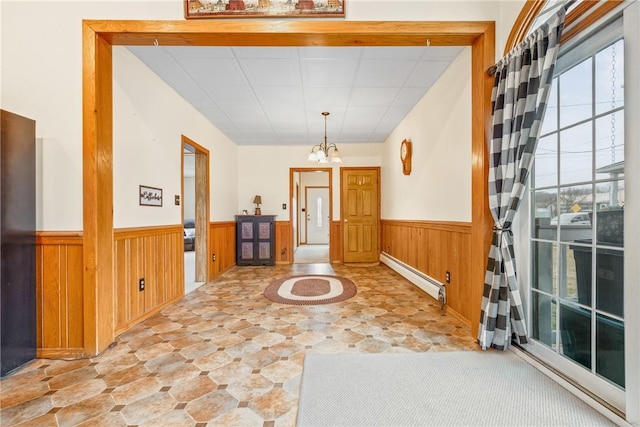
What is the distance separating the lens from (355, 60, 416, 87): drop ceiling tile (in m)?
2.90

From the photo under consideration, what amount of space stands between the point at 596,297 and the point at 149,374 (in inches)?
109

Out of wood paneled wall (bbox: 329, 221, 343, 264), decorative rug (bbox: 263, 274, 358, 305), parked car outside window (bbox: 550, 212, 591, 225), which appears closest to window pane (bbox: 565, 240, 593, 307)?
parked car outside window (bbox: 550, 212, 591, 225)

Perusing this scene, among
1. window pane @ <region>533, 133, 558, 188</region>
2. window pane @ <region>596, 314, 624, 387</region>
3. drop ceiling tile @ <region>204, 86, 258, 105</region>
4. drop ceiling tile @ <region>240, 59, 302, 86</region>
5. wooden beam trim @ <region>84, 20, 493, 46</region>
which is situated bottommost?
window pane @ <region>596, 314, 624, 387</region>

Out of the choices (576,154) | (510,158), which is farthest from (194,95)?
(576,154)

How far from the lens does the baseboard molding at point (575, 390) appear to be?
54.0 inches

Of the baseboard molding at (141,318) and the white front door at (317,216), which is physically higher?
the white front door at (317,216)

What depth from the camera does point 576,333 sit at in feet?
5.75

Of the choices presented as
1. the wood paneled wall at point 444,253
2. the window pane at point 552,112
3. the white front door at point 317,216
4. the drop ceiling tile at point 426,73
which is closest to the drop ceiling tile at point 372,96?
the drop ceiling tile at point 426,73

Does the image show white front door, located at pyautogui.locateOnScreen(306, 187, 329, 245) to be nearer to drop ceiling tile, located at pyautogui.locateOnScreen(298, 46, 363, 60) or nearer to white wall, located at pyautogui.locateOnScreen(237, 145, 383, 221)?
white wall, located at pyautogui.locateOnScreen(237, 145, 383, 221)

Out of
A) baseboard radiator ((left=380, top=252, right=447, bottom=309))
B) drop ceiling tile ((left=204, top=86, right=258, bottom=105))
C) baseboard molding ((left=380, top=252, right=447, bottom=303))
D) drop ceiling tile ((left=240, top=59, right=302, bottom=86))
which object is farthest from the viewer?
drop ceiling tile ((left=204, top=86, right=258, bottom=105))

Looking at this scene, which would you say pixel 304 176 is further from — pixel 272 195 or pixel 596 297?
pixel 596 297

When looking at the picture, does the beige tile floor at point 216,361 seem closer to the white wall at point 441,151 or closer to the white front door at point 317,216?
the white wall at point 441,151

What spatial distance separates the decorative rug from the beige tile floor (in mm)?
200

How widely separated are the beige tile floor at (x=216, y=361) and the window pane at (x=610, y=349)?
2.36ft
